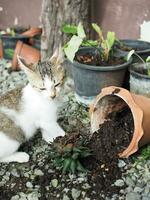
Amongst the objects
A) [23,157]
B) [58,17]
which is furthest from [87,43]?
[23,157]

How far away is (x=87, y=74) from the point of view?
10.9 ft

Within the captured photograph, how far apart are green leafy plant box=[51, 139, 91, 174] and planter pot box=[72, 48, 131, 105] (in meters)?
0.76

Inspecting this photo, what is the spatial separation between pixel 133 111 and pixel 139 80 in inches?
23.3

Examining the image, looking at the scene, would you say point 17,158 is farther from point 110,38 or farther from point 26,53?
point 26,53

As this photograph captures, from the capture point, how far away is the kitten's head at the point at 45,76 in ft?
8.74

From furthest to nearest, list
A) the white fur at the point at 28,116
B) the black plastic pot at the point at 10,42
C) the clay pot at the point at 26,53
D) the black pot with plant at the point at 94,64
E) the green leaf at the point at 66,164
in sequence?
1. the black plastic pot at the point at 10,42
2. the clay pot at the point at 26,53
3. the black pot with plant at the point at 94,64
4. the white fur at the point at 28,116
5. the green leaf at the point at 66,164

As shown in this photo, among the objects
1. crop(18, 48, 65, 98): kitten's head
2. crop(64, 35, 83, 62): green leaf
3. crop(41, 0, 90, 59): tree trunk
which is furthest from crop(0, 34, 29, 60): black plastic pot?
crop(18, 48, 65, 98): kitten's head

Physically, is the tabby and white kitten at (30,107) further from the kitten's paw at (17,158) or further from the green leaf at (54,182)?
the green leaf at (54,182)

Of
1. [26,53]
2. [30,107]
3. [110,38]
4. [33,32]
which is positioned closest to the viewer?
[30,107]

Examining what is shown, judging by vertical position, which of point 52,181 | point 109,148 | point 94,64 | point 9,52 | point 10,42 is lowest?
point 52,181

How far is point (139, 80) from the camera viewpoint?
3.17 metres

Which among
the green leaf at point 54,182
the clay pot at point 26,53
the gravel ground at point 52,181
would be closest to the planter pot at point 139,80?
the gravel ground at point 52,181

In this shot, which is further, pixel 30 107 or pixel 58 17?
pixel 58 17

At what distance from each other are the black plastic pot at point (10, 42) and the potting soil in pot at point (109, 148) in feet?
5.93
